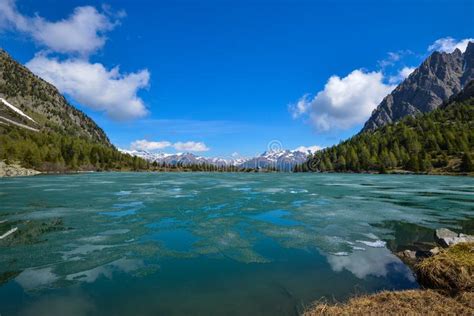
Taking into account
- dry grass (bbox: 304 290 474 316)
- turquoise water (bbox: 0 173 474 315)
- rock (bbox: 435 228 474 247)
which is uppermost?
rock (bbox: 435 228 474 247)

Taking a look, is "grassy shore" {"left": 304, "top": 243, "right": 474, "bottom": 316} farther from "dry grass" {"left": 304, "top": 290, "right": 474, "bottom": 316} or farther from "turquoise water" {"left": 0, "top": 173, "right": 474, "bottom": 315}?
"turquoise water" {"left": 0, "top": 173, "right": 474, "bottom": 315}

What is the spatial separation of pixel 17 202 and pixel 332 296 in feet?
138

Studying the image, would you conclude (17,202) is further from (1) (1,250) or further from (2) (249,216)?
(2) (249,216)

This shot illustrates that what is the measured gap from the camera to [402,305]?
10773mm

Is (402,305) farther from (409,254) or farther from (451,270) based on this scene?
(409,254)

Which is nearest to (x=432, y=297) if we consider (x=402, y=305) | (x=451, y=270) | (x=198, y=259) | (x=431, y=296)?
(x=431, y=296)

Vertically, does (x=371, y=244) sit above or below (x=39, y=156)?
below

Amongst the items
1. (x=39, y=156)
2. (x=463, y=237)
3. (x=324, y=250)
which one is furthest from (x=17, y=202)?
(x=39, y=156)

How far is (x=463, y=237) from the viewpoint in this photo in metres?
18.8

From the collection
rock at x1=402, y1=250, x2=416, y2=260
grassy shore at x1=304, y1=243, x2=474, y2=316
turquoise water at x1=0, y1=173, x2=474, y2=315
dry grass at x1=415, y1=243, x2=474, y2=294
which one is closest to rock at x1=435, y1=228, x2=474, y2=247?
turquoise water at x1=0, y1=173, x2=474, y2=315

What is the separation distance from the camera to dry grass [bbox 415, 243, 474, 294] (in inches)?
479

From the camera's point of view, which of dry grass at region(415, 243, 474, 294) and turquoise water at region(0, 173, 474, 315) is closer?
dry grass at region(415, 243, 474, 294)

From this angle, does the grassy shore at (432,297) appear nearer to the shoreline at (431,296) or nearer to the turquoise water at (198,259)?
the shoreline at (431,296)

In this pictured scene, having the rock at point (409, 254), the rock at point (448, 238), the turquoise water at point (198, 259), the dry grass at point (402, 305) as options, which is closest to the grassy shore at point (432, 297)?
the dry grass at point (402, 305)
